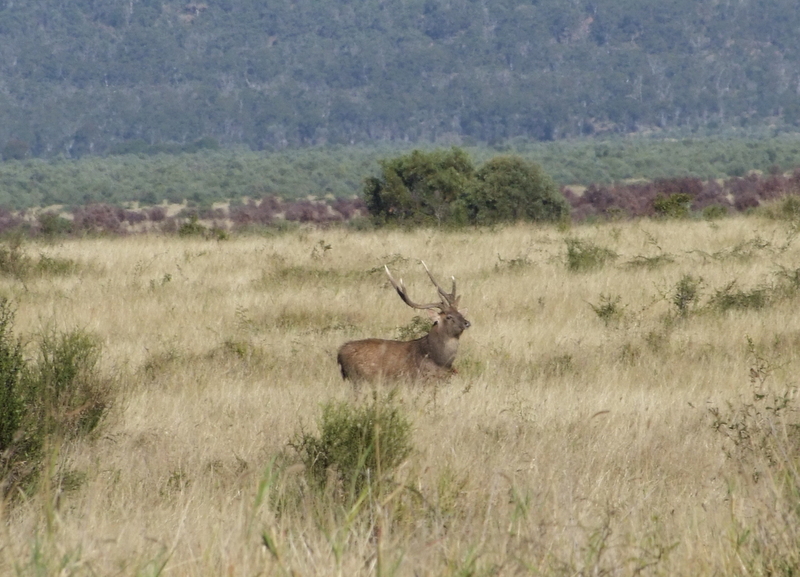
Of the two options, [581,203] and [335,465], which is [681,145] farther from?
[335,465]

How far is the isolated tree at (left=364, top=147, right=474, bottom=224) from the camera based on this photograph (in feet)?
90.8

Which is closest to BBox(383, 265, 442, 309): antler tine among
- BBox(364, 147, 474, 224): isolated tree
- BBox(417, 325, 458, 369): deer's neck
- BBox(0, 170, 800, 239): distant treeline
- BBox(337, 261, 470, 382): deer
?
BBox(337, 261, 470, 382): deer

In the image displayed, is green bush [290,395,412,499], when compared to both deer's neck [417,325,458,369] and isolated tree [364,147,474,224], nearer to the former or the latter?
deer's neck [417,325,458,369]

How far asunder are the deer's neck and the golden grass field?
25 cm

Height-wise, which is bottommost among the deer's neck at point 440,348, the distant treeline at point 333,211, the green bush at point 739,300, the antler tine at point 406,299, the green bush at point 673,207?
the distant treeline at point 333,211

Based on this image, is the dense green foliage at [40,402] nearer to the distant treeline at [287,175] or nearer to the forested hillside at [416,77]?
the distant treeline at [287,175]

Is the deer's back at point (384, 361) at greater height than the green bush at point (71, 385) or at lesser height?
lesser

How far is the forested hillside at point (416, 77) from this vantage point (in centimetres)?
16262

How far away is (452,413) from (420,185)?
21.7 meters

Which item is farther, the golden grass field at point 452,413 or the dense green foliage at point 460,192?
the dense green foliage at point 460,192

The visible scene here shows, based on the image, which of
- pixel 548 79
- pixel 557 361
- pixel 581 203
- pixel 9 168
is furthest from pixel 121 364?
pixel 548 79

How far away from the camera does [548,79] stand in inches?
6816

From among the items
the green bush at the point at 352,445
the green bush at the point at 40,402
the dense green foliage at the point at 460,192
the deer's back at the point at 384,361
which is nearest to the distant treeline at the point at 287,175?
the dense green foliage at the point at 460,192

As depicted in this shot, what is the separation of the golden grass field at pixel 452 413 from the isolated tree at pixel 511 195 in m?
7.65
